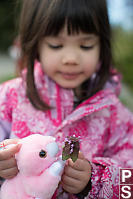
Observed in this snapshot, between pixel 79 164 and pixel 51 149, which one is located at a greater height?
pixel 51 149

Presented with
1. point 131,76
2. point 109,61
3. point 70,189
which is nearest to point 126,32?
point 131,76

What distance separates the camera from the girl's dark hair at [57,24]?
1.31 meters

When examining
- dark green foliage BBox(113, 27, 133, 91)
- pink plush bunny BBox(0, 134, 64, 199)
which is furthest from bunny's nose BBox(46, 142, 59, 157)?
dark green foliage BBox(113, 27, 133, 91)

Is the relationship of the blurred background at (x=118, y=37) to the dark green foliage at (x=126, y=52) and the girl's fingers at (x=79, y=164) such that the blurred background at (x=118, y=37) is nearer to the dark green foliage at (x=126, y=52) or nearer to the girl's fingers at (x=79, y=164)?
the dark green foliage at (x=126, y=52)

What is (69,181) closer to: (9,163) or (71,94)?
(9,163)

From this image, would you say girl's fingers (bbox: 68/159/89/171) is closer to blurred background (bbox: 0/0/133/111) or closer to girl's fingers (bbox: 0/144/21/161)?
girl's fingers (bbox: 0/144/21/161)

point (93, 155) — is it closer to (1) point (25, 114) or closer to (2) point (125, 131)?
(2) point (125, 131)

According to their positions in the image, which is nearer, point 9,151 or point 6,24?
point 9,151

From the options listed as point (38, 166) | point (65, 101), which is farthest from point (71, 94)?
point (38, 166)

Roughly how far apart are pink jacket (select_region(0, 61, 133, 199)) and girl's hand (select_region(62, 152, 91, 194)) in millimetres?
153

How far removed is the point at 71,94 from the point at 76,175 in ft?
1.53

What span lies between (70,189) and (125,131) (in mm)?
515

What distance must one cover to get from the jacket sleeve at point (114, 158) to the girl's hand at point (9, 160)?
12.8 inches

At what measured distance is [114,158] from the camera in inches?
56.4
